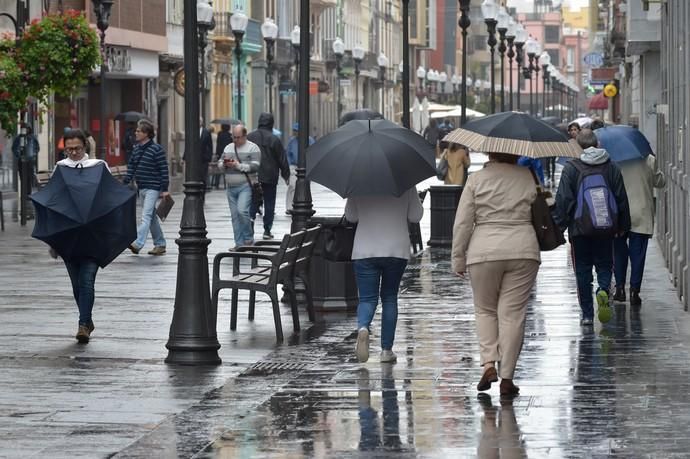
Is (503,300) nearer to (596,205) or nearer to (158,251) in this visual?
(596,205)

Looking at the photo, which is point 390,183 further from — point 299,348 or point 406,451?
point 406,451

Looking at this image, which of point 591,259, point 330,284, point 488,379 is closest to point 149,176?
point 330,284

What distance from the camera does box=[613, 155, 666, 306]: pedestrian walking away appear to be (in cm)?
1711

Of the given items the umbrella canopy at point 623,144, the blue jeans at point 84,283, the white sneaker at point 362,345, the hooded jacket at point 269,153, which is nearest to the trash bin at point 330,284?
the umbrella canopy at point 623,144

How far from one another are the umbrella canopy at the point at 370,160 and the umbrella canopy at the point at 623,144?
4.04 meters

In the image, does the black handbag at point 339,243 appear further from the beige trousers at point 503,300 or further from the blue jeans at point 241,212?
the blue jeans at point 241,212

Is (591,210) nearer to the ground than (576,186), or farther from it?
nearer to the ground

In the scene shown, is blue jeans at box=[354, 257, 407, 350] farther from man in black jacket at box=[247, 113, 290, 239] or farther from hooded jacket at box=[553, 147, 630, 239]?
Result: man in black jacket at box=[247, 113, 290, 239]

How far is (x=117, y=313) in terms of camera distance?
54.2 ft

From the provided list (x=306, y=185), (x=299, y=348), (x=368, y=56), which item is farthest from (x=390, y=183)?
(x=368, y=56)

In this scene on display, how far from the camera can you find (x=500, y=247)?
1125cm

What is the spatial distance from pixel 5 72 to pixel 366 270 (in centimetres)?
1860

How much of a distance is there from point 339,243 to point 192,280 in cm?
171

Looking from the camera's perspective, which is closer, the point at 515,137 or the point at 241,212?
the point at 515,137
